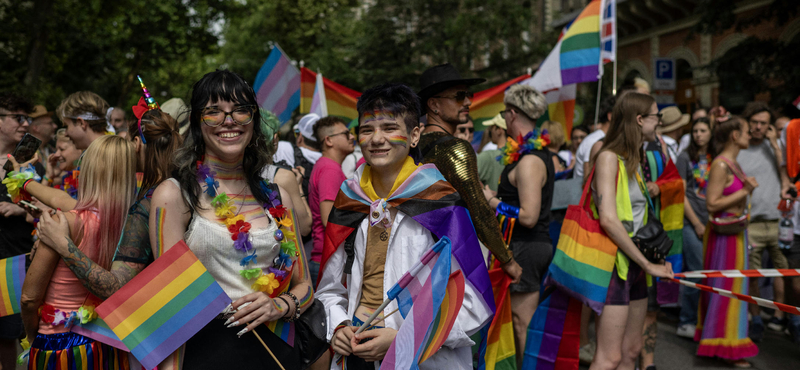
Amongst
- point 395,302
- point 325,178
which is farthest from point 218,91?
point 325,178

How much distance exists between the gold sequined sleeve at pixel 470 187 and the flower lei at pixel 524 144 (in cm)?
89

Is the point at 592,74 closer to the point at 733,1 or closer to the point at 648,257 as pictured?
the point at 648,257

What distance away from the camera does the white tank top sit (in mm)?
2250

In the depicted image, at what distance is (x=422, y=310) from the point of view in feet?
7.61

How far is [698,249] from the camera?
647cm

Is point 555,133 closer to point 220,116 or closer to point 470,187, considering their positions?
point 470,187

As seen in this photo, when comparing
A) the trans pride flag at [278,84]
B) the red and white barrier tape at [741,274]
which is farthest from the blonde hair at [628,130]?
the trans pride flag at [278,84]

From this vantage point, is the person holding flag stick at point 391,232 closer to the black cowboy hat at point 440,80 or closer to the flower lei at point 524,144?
the black cowboy hat at point 440,80

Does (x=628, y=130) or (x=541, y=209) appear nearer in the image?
(x=628, y=130)

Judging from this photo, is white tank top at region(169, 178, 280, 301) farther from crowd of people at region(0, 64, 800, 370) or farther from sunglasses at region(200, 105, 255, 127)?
sunglasses at region(200, 105, 255, 127)

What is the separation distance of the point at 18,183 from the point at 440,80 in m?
2.48

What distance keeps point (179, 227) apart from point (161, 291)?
0.24 m

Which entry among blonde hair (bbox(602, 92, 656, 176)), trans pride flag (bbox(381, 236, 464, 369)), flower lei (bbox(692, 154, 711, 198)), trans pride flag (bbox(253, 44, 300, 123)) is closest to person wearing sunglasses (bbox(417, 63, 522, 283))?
trans pride flag (bbox(381, 236, 464, 369))

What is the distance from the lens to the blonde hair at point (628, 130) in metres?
3.79
